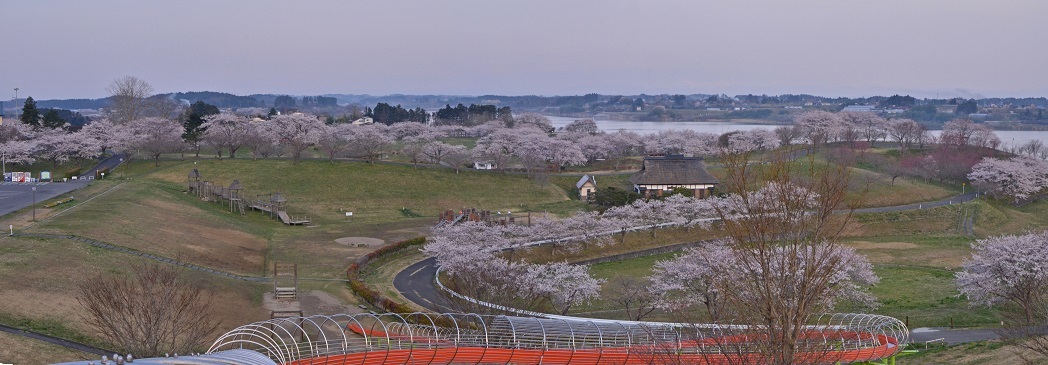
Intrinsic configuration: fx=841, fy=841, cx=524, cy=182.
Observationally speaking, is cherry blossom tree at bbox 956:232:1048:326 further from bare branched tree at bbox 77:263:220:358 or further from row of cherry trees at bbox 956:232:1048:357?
bare branched tree at bbox 77:263:220:358

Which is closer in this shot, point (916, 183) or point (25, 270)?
point (25, 270)

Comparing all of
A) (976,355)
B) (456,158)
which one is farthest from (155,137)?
(976,355)

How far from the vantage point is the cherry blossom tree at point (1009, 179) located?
184ft

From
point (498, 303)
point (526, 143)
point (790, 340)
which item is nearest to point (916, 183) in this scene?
point (526, 143)

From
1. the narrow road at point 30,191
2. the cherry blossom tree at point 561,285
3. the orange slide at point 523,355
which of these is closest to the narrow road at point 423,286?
the cherry blossom tree at point 561,285

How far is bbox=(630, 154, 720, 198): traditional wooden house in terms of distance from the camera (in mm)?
56656

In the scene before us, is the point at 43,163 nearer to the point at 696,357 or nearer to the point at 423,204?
the point at 423,204

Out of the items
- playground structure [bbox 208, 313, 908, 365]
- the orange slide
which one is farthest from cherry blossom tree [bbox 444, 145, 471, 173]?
the orange slide

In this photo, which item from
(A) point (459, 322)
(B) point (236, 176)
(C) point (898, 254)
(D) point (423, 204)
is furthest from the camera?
(B) point (236, 176)

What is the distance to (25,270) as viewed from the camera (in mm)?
26016

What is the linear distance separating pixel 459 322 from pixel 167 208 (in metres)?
25.3

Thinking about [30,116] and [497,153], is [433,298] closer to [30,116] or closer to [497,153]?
[497,153]

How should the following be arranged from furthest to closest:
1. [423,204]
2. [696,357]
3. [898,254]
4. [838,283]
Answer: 1. [423,204]
2. [898,254]
3. [838,283]
4. [696,357]

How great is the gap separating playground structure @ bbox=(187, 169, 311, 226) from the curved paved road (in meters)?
13.1
